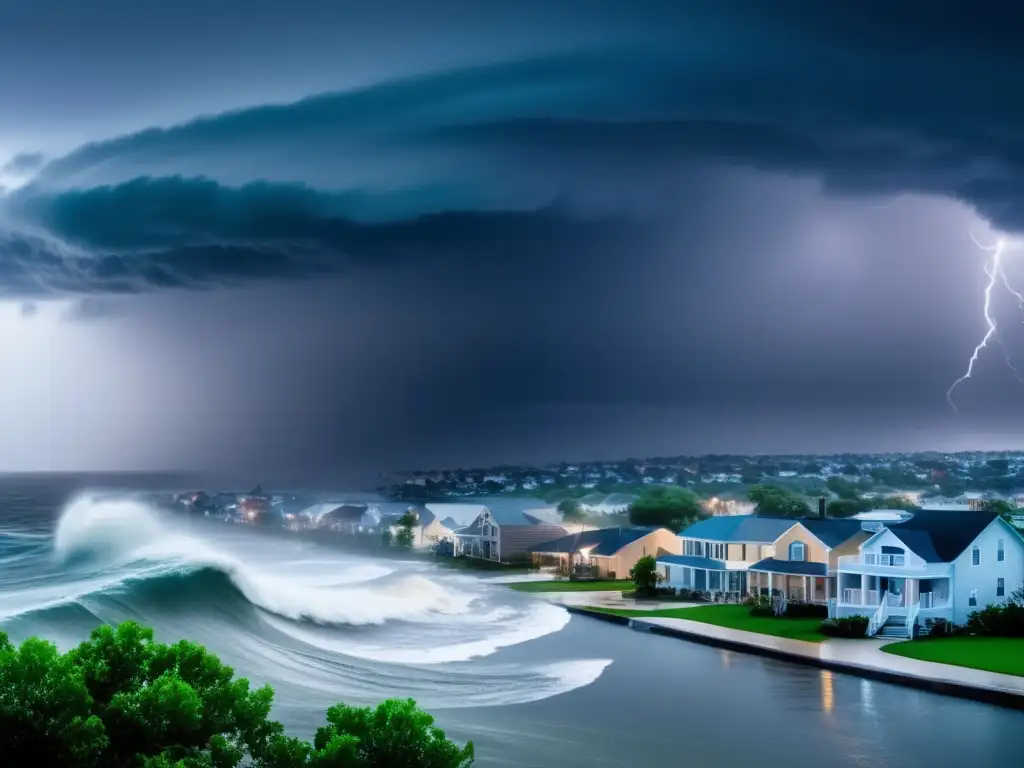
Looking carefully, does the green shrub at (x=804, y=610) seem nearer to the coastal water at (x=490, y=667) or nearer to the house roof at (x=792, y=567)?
the house roof at (x=792, y=567)

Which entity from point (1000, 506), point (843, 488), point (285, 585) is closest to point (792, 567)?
point (1000, 506)

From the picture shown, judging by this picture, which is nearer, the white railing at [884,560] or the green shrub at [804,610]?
the white railing at [884,560]

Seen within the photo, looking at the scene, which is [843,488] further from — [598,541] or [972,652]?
[972,652]

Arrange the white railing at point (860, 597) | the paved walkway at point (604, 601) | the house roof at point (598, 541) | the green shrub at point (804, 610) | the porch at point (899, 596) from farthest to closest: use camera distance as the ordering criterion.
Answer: the house roof at point (598, 541) → the paved walkway at point (604, 601) → the green shrub at point (804, 610) → the white railing at point (860, 597) → the porch at point (899, 596)

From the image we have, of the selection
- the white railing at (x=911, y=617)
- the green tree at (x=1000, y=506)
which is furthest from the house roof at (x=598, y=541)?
the green tree at (x=1000, y=506)

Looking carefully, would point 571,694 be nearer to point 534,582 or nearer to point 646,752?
point 646,752

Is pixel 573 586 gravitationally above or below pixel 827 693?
above
